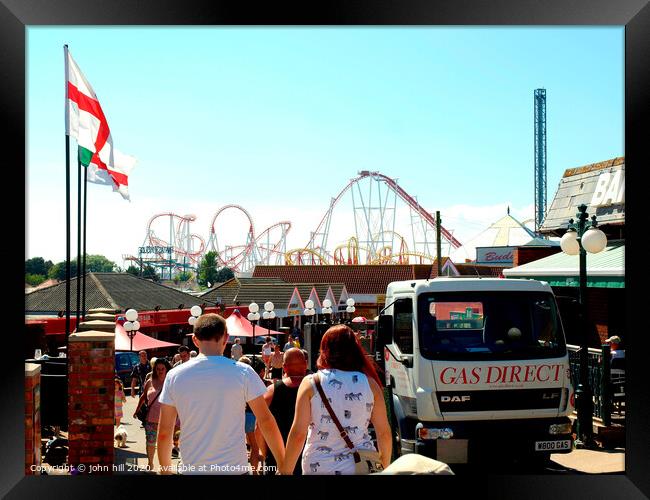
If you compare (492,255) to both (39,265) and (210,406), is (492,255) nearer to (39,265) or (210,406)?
(210,406)

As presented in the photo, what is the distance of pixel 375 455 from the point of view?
4652mm

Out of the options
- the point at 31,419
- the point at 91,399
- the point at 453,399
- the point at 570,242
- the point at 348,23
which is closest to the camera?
the point at 348,23

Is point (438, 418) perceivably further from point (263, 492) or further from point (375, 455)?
point (375, 455)

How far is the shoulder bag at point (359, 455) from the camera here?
4609 mm

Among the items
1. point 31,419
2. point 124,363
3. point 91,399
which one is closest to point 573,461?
point 91,399

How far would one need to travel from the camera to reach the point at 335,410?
4613 millimetres

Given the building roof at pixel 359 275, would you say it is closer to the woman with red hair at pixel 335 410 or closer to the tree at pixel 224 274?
the woman with red hair at pixel 335 410

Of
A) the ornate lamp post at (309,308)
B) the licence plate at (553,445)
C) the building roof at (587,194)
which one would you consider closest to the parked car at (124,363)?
the ornate lamp post at (309,308)

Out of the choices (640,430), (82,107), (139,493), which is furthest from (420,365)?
(82,107)

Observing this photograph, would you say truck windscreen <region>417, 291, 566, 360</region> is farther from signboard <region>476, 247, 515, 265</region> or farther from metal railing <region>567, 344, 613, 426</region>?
signboard <region>476, 247, 515, 265</region>

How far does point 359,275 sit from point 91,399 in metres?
48.3

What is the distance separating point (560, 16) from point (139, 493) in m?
5.10

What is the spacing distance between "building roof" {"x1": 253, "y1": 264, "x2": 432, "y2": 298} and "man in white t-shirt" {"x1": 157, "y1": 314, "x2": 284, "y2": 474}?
47.5 meters

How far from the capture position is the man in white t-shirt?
14.5ft
